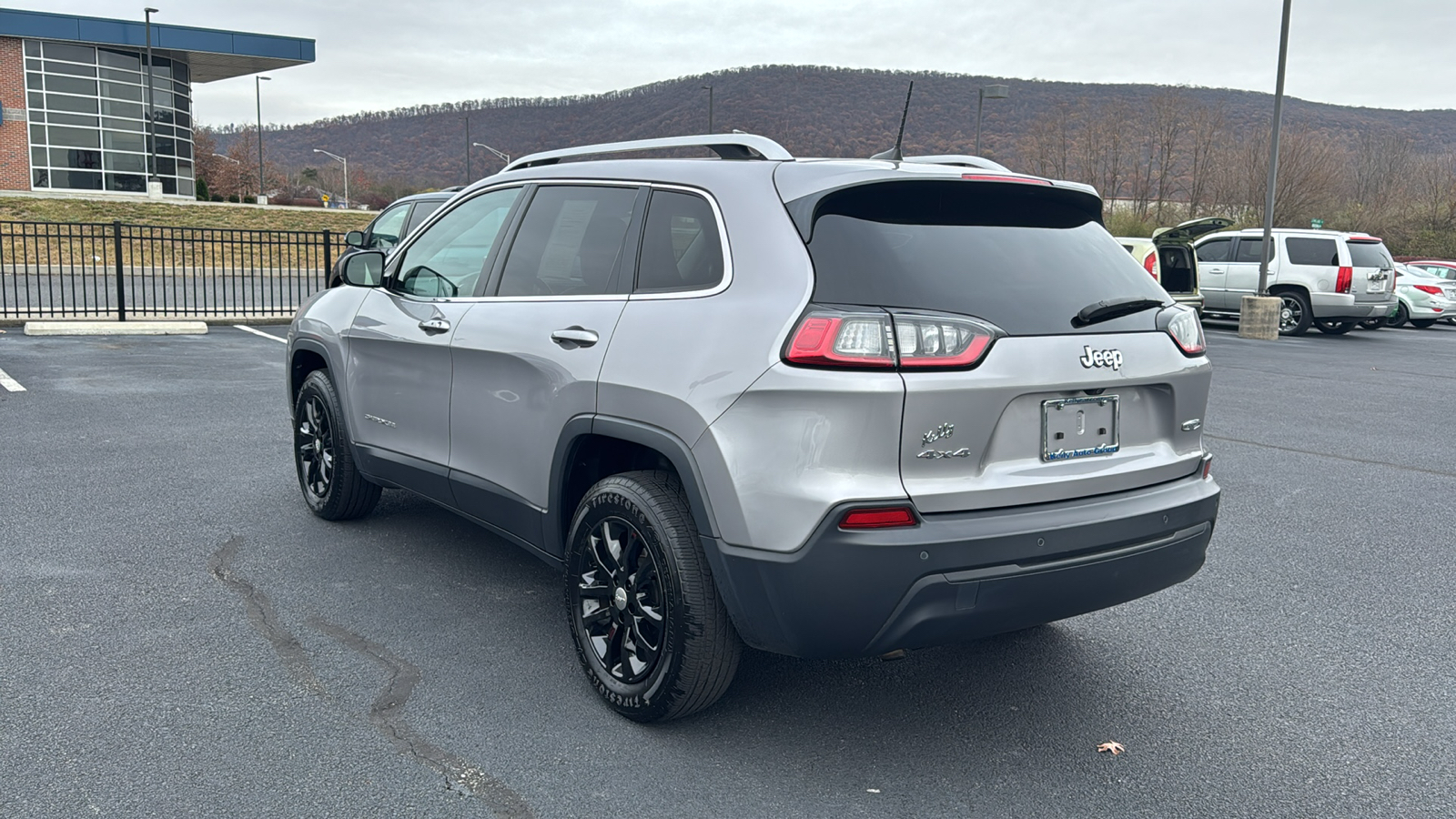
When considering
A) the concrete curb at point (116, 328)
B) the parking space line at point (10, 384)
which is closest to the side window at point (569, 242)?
the parking space line at point (10, 384)

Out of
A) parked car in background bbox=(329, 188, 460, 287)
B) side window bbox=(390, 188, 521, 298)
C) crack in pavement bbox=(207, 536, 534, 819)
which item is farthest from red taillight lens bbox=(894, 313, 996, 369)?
parked car in background bbox=(329, 188, 460, 287)

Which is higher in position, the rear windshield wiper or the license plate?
the rear windshield wiper

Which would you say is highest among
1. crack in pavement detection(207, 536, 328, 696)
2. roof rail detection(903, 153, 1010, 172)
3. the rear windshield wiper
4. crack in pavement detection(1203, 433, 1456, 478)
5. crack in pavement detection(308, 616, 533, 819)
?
roof rail detection(903, 153, 1010, 172)

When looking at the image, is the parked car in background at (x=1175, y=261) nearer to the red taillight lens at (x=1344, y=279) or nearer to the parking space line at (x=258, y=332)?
the red taillight lens at (x=1344, y=279)

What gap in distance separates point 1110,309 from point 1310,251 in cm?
2010

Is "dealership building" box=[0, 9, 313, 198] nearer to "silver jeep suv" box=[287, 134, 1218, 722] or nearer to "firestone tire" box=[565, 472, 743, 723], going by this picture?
"silver jeep suv" box=[287, 134, 1218, 722]

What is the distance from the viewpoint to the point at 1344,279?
65.1ft

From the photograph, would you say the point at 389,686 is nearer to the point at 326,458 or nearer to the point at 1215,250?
the point at 326,458

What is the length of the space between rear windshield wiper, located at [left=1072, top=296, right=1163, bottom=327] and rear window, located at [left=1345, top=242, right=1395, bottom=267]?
63.8 feet

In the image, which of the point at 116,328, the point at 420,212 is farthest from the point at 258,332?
the point at 420,212

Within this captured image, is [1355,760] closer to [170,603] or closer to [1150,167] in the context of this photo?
[170,603]

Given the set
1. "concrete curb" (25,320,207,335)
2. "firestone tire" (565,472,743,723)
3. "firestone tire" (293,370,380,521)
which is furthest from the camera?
"concrete curb" (25,320,207,335)

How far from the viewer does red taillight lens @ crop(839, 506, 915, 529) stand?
2.76 metres

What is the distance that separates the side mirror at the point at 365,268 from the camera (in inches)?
193
